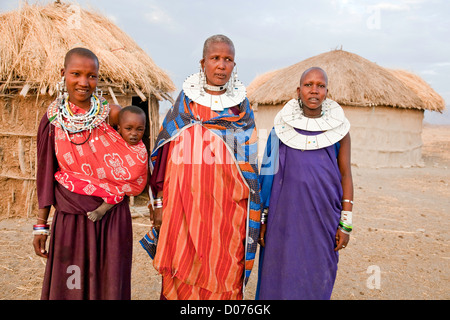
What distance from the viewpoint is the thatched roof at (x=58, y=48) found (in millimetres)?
5047

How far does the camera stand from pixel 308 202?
6.73 ft

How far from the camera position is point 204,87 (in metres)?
2.15

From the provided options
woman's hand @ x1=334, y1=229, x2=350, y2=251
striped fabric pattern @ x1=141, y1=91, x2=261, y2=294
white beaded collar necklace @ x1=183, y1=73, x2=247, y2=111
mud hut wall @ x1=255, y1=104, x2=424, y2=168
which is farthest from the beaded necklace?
mud hut wall @ x1=255, y1=104, x2=424, y2=168

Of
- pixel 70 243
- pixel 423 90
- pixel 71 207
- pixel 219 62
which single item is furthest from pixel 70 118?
pixel 423 90

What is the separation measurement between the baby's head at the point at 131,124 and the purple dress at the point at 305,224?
3.05 feet

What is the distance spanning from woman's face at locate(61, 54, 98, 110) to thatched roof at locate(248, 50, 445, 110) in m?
10.1

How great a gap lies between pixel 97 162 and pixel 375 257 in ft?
12.7

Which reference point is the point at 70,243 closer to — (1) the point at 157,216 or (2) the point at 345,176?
(1) the point at 157,216

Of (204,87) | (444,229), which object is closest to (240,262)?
(204,87)

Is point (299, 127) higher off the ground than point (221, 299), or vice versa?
point (299, 127)

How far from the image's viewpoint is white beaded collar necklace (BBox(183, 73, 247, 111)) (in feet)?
6.88

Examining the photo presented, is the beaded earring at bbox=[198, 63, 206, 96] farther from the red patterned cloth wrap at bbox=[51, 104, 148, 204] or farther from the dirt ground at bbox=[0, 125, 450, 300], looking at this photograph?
the dirt ground at bbox=[0, 125, 450, 300]
